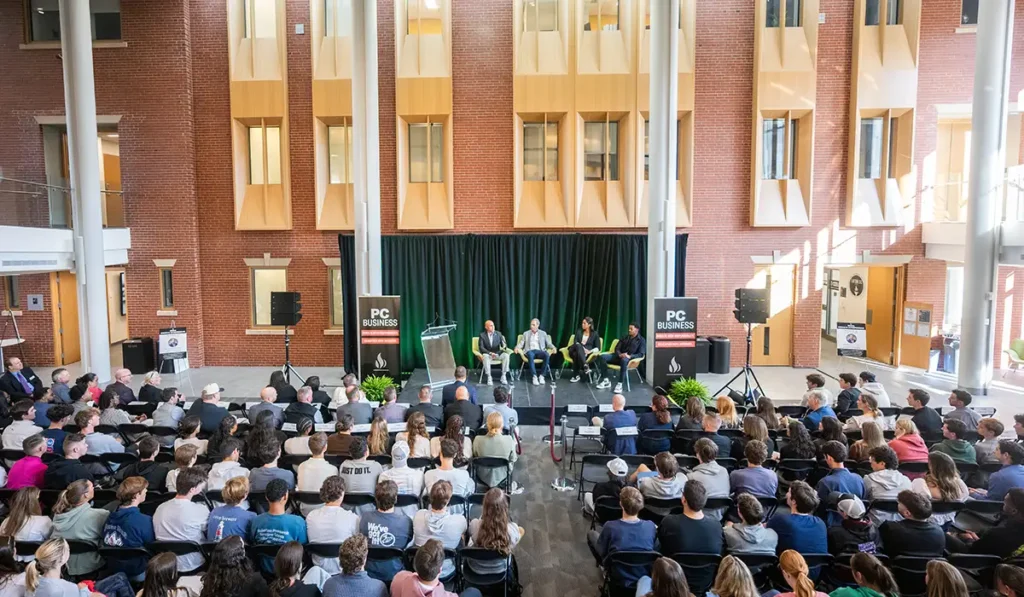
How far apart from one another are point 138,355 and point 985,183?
16599mm

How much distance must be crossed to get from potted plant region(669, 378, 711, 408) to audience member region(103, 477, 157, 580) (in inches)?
305

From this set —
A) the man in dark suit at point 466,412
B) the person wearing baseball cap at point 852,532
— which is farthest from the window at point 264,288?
the person wearing baseball cap at point 852,532

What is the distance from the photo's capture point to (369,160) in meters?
11.4

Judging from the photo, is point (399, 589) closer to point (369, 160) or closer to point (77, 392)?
point (77, 392)

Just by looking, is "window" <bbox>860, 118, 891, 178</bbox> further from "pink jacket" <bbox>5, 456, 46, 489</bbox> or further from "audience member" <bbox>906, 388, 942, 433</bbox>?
"pink jacket" <bbox>5, 456, 46, 489</bbox>

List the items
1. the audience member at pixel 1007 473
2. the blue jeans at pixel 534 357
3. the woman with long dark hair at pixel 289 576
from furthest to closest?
the blue jeans at pixel 534 357, the audience member at pixel 1007 473, the woman with long dark hair at pixel 289 576

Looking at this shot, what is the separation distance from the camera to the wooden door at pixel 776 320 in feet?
43.2

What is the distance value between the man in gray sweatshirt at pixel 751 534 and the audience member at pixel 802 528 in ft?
0.35

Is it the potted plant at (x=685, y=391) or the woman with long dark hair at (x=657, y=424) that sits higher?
the woman with long dark hair at (x=657, y=424)

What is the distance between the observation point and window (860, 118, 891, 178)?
42.1 feet

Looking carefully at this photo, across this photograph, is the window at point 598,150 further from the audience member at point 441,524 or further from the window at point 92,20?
the window at point 92,20

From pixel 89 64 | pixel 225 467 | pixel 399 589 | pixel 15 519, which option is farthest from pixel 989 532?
pixel 89 64

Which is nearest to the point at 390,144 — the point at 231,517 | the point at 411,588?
the point at 231,517

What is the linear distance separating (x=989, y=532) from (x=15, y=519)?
6821 mm
